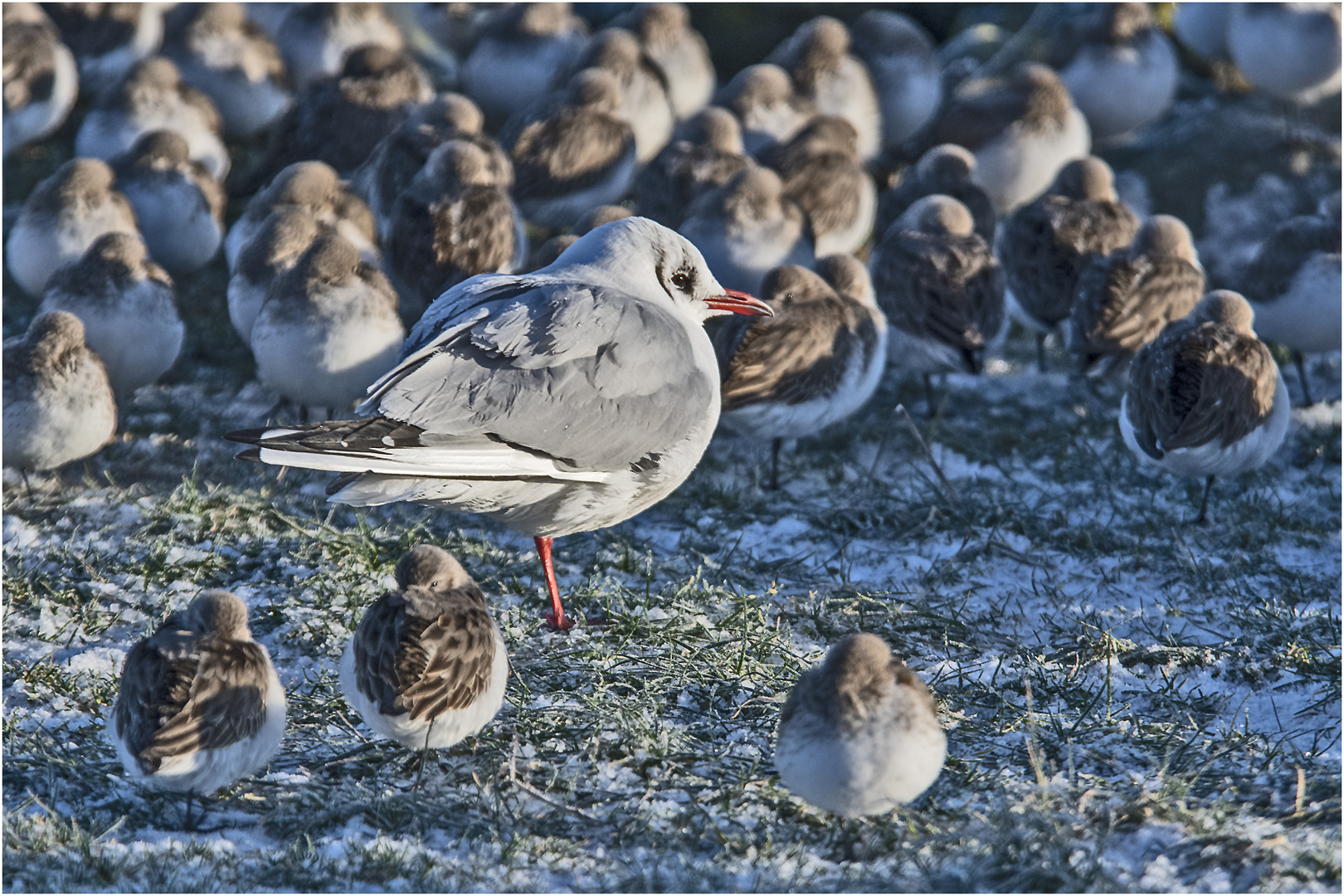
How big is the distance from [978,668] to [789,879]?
1382 millimetres

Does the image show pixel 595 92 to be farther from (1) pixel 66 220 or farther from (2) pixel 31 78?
(2) pixel 31 78

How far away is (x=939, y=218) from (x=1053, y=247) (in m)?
0.67

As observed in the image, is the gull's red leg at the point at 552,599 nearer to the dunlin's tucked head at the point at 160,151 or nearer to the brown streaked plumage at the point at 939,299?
the brown streaked plumage at the point at 939,299

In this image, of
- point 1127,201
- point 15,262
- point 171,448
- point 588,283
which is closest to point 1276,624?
point 588,283

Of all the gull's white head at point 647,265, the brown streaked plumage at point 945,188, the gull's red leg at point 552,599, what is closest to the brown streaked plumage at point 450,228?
the gull's white head at point 647,265

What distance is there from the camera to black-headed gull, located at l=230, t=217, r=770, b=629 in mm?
4320

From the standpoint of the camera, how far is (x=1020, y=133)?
9.62 metres

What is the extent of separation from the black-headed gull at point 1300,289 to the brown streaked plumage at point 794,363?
8.16 ft

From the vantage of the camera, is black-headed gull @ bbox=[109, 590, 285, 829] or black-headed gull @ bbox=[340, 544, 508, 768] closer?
black-headed gull @ bbox=[109, 590, 285, 829]

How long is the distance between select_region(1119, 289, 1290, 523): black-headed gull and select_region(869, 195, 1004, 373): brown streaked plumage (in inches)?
43.1

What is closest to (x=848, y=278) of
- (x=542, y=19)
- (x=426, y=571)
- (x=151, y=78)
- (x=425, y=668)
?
(x=426, y=571)

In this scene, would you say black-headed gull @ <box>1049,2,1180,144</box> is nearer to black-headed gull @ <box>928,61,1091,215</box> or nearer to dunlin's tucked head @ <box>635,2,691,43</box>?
black-headed gull @ <box>928,61,1091,215</box>

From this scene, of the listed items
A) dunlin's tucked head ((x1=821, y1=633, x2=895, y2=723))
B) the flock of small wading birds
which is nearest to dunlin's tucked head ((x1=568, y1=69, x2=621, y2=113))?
the flock of small wading birds

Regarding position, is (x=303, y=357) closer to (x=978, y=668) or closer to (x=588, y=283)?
(x=588, y=283)
